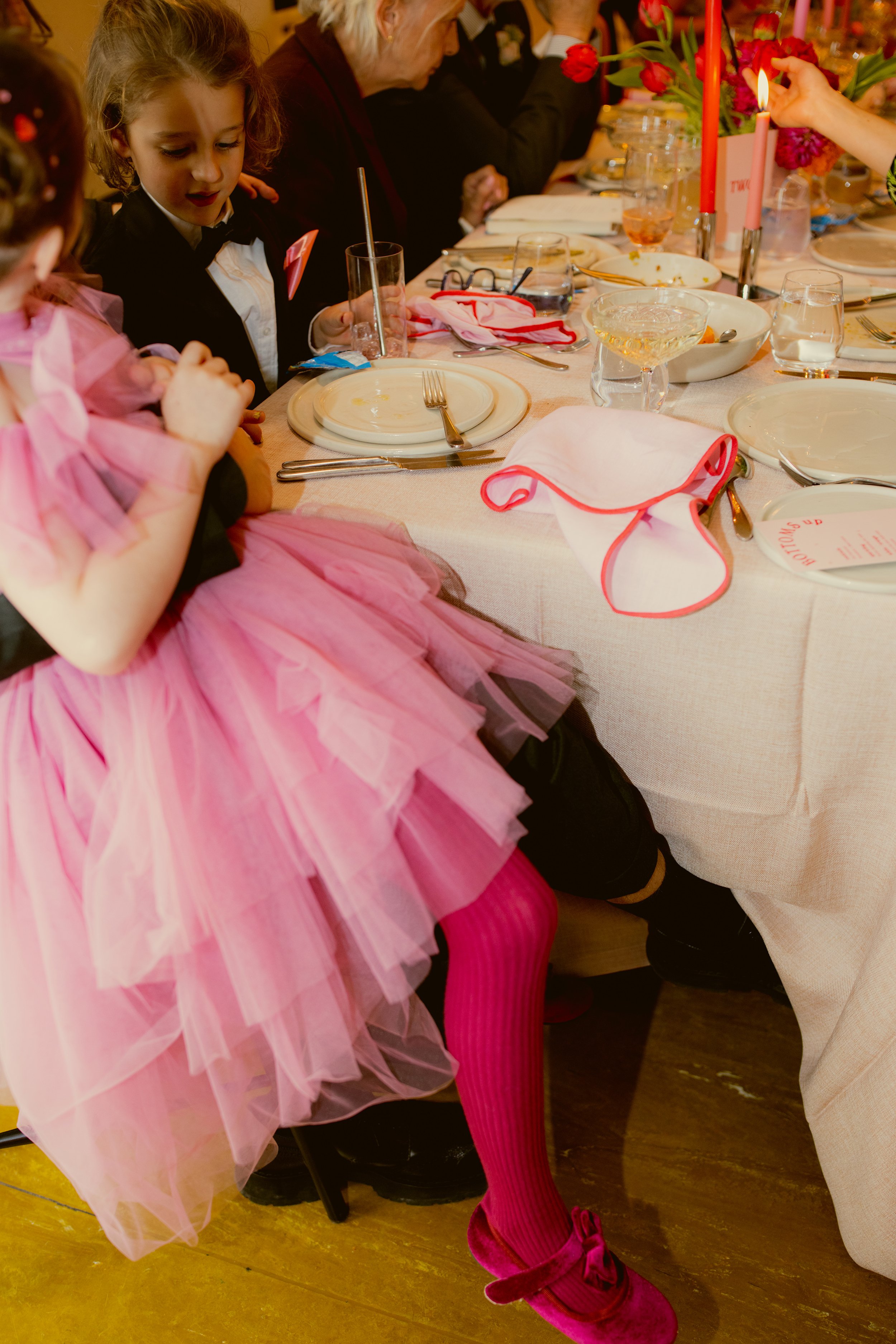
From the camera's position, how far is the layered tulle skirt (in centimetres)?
74

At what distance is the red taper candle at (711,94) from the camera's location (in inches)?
49.6

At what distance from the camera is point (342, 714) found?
75 centimetres

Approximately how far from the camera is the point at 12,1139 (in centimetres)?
117

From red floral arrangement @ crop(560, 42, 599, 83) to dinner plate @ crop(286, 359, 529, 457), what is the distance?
730 millimetres

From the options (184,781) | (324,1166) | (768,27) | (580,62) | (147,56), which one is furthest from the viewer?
(580,62)

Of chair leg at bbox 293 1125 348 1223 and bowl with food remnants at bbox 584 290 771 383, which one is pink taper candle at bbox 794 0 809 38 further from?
chair leg at bbox 293 1125 348 1223

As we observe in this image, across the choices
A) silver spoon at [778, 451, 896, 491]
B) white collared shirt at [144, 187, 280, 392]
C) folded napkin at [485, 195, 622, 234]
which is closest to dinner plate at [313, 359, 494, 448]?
white collared shirt at [144, 187, 280, 392]

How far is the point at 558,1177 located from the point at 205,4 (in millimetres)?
1560

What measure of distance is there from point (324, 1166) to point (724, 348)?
1.06 m

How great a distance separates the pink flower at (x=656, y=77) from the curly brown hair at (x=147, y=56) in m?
0.73

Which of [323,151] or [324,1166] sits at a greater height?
[323,151]

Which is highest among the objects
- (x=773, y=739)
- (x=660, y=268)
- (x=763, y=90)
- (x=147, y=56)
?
(x=147, y=56)

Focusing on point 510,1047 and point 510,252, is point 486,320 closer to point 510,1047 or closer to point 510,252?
point 510,252

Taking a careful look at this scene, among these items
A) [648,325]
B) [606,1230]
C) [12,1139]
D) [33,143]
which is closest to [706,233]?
[648,325]
